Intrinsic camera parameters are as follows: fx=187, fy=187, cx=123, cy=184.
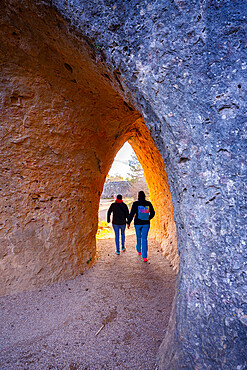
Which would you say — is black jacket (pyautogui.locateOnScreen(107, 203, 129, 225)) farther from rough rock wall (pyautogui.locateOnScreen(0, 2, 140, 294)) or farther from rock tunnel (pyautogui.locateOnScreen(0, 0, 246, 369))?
rock tunnel (pyautogui.locateOnScreen(0, 0, 246, 369))

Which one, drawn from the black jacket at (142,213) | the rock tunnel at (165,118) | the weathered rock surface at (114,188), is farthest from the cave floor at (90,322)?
the weathered rock surface at (114,188)

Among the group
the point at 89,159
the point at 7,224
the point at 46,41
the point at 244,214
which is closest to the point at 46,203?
the point at 7,224

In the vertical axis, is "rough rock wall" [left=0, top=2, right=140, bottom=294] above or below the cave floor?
above

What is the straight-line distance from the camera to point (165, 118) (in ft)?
5.27

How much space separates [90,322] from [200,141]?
2.55m

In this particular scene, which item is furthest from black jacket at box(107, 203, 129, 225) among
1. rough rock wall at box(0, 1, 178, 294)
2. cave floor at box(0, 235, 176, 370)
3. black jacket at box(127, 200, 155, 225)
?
cave floor at box(0, 235, 176, 370)

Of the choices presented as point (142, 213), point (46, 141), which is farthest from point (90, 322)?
point (46, 141)

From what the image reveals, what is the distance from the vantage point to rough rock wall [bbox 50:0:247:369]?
1312 mm

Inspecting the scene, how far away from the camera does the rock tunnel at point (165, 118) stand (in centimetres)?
135

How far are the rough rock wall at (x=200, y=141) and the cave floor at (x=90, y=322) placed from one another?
56 cm

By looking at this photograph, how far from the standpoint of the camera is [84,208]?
3.73m

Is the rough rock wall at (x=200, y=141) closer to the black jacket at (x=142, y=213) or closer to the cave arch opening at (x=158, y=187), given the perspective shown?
the black jacket at (x=142, y=213)

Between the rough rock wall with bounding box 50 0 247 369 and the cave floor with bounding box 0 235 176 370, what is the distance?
56 cm

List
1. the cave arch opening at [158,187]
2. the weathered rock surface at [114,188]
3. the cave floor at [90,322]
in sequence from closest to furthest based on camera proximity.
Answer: the cave floor at [90,322] < the cave arch opening at [158,187] < the weathered rock surface at [114,188]
